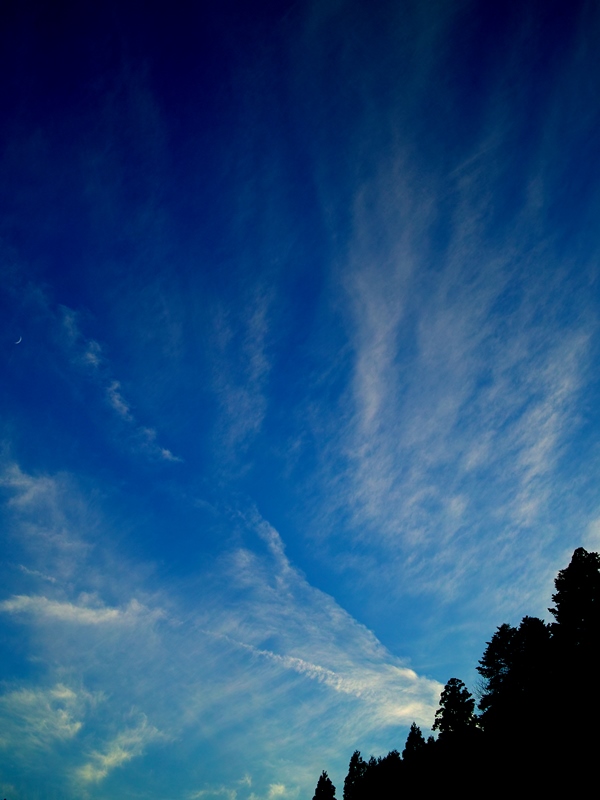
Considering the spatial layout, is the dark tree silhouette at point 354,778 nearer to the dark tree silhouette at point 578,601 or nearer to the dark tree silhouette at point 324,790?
the dark tree silhouette at point 324,790

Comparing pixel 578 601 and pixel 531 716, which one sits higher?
pixel 578 601

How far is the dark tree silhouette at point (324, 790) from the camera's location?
6462cm

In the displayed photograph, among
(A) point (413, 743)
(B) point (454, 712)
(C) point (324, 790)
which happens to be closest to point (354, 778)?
(C) point (324, 790)

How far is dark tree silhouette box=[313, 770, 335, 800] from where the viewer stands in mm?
64625

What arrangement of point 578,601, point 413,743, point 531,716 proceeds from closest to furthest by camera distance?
point 531,716 → point 578,601 → point 413,743

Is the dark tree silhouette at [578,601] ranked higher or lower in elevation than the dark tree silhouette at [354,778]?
higher

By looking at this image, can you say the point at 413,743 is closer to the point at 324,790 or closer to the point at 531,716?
the point at 324,790

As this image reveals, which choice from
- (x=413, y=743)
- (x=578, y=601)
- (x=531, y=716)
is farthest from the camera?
(x=413, y=743)

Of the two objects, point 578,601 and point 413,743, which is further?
point 413,743

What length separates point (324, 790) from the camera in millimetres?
65375

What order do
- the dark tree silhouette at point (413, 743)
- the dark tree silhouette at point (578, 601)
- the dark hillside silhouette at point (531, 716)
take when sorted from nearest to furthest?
the dark hillside silhouette at point (531, 716) < the dark tree silhouette at point (578, 601) < the dark tree silhouette at point (413, 743)

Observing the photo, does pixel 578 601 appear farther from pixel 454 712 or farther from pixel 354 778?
pixel 354 778

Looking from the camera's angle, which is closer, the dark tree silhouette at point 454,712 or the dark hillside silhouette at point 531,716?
the dark hillside silhouette at point 531,716

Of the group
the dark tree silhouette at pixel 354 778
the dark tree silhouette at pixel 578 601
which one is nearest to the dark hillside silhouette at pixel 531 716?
the dark tree silhouette at pixel 578 601
